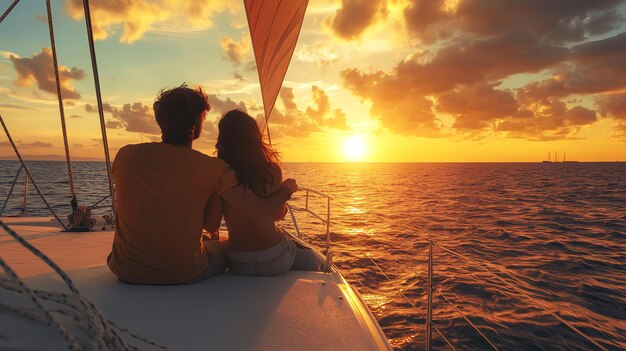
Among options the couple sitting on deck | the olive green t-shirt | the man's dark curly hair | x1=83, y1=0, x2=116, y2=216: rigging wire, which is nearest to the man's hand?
the couple sitting on deck

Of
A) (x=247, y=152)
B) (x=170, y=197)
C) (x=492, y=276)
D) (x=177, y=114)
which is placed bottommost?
(x=492, y=276)

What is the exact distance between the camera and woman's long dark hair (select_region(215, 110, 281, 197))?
2.05 metres

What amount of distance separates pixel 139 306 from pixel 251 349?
0.61 meters

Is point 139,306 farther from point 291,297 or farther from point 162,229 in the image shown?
point 291,297

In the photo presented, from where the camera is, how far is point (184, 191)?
1.91 meters

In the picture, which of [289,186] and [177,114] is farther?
[289,186]

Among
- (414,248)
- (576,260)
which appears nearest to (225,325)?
(414,248)

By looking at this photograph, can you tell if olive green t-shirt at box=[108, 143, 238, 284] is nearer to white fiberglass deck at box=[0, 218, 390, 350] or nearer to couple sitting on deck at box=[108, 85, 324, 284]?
couple sitting on deck at box=[108, 85, 324, 284]

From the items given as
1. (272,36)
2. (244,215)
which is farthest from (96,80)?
(244,215)

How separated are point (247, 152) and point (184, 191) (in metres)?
0.39

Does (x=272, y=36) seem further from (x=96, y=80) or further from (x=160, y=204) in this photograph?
(x=160, y=204)

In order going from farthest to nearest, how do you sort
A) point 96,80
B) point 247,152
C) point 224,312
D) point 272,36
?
1. point 272,36
2. point 96,80
3. point 247,152
4. point 224,312

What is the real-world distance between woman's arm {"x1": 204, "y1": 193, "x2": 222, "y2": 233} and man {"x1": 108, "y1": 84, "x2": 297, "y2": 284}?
0.05 m

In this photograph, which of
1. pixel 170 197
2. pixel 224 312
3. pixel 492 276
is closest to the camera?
pixel 224 312
